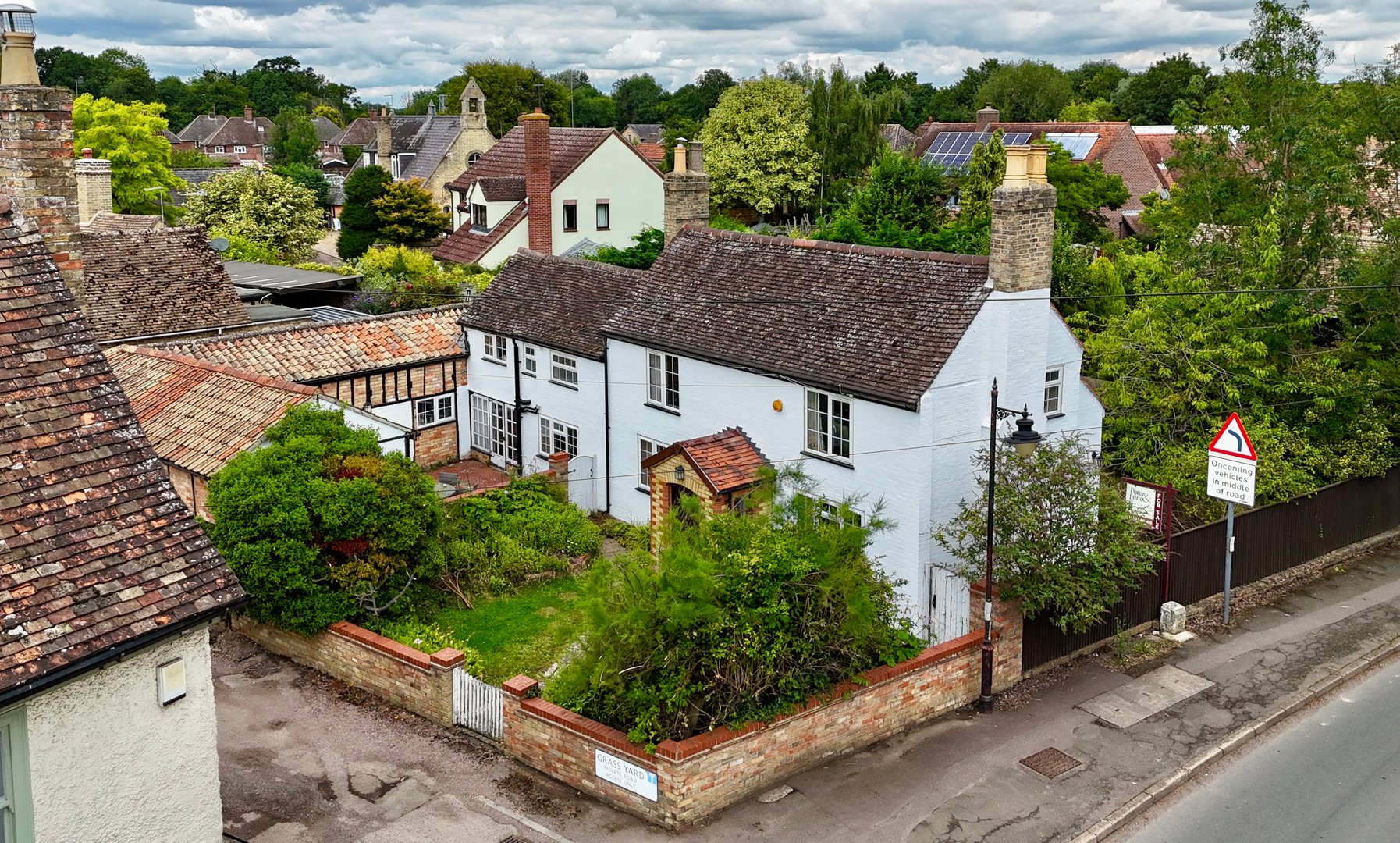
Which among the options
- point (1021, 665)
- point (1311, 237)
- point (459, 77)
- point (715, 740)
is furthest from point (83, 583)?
point (459, 77)

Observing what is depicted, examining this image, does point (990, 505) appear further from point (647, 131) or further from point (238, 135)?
point (238, 135)

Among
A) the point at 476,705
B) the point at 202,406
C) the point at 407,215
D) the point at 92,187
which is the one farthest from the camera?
the point at 407,215

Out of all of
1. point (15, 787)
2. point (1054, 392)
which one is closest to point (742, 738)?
point (15, 787)

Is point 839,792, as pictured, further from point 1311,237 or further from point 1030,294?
point 1311,237

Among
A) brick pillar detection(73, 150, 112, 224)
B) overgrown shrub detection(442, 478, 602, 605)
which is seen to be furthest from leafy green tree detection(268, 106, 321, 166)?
overgrown shrub detection(442, 478, 602, 605)

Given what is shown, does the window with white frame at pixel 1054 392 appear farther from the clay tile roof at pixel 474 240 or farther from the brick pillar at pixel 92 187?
the brick pillar at pixel 92 187

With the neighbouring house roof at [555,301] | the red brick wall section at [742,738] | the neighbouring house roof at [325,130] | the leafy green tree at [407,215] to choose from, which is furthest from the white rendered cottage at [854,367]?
the neighbouring house roof at [325,130]
